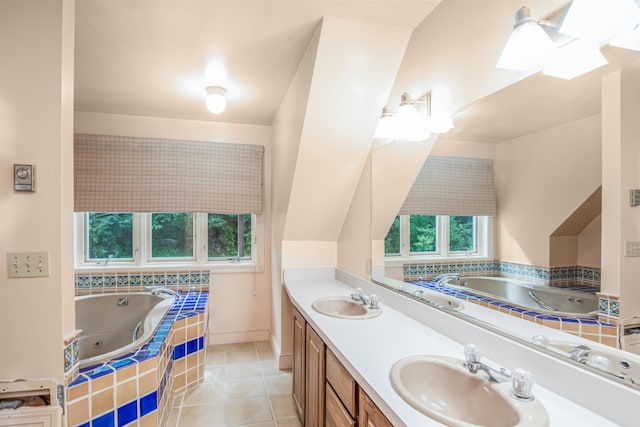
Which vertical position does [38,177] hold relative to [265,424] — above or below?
above

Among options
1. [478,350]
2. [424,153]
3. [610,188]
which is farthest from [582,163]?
[424,153]

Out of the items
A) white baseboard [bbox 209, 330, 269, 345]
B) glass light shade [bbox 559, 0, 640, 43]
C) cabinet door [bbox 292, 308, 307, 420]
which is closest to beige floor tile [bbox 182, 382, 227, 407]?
cabinet door [bbox 292, 308, 307, 420]

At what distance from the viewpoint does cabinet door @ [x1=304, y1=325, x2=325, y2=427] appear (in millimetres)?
1614

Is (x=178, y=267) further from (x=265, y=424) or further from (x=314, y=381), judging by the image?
(x=314, y=381)

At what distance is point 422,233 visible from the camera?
6.18ft

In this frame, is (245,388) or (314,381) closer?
(314,381)

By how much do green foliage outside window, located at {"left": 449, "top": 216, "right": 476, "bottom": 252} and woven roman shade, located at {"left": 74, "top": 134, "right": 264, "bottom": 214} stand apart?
2.20m

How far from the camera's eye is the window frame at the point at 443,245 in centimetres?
149

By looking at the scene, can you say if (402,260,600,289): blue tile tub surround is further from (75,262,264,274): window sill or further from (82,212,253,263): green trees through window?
(82,212,253,263): green trees through window

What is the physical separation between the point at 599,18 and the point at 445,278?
1.16 metres

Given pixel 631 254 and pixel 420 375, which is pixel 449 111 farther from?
pixel 420 375

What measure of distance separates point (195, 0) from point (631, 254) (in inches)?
74.6

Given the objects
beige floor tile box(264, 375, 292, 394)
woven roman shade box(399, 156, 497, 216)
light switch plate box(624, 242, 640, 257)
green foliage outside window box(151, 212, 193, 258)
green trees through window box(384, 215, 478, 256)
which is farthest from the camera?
green foliage outside window box(151, 212, 193, 258)

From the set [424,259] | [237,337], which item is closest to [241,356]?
[237,337]
